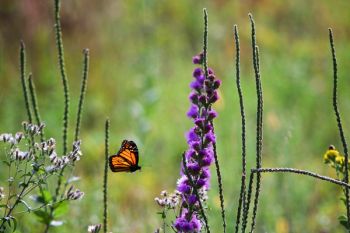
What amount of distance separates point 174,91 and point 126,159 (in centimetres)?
526

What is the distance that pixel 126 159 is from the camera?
2.71 metres

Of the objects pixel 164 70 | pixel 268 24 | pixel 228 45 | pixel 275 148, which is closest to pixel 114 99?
pixel 164 70

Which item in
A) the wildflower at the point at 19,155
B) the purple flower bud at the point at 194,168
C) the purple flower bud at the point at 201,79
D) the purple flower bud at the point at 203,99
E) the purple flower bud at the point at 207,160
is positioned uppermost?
the purple flower bud at the point at 201,79

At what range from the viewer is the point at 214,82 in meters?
2.20

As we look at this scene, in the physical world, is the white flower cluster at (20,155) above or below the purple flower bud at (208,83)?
below

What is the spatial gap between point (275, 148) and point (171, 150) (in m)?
1.68

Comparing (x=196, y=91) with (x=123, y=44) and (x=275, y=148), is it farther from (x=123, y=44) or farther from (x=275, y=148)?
(x=123, y=44)

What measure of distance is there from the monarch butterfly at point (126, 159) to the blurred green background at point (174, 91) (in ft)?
3.74

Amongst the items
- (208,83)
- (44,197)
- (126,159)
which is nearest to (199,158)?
(208,83)

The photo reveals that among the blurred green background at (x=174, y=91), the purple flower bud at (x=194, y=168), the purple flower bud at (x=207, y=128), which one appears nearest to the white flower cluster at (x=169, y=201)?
the purple flower bud at (x=194, y=168)

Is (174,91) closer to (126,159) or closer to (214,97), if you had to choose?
(126,159)

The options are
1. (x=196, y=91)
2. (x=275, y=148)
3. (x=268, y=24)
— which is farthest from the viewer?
(x=268, y=24)

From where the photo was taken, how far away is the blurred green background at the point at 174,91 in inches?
191

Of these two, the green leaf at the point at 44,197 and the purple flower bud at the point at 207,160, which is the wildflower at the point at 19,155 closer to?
the green leaf at the point at 44,197
